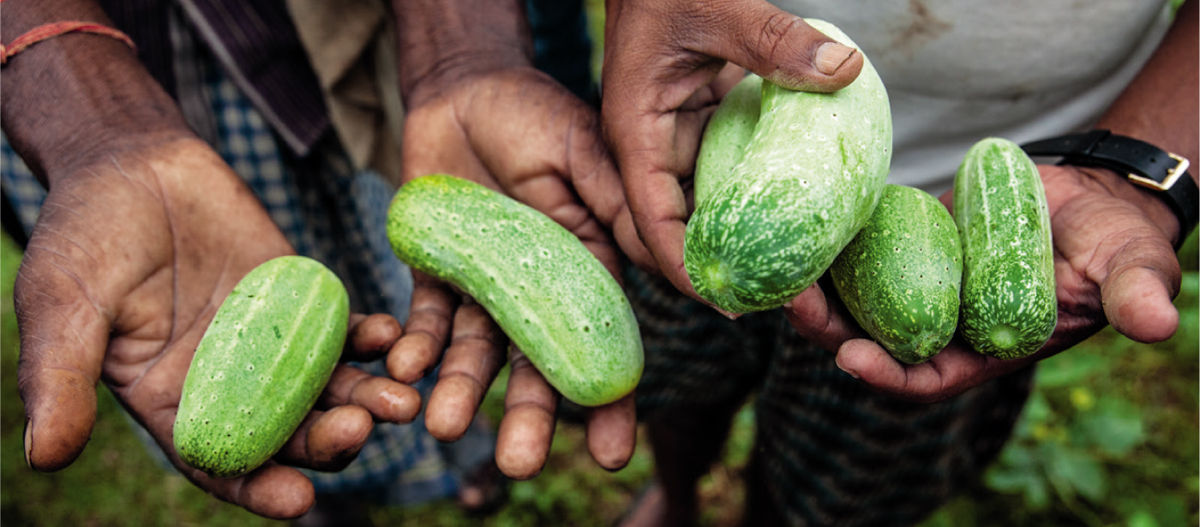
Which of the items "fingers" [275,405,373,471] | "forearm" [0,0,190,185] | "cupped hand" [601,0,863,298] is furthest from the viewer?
"forearm" [0,0,190,185]

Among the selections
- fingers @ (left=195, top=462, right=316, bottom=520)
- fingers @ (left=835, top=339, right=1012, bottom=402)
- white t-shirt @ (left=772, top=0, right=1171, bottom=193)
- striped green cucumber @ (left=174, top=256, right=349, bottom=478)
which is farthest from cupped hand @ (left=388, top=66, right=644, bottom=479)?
white t-shirt @ (left=772, top=0, right=1171, bottom=193)

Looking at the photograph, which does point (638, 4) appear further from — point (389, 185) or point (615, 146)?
point (389, 185)

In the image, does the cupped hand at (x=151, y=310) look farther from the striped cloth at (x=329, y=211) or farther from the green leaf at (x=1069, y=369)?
the green leaf at (x=1069, y=369)

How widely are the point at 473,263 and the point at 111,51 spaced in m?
1.50

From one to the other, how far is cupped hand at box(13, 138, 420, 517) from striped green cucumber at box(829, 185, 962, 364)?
1186 mm

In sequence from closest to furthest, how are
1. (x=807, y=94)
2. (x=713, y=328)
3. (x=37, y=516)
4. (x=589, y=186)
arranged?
(x=807, y=94), (x=589, y=186), (x=713, y=328), (x=37, y=516)

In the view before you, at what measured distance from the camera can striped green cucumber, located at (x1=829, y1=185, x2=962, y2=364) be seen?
70.5 inches

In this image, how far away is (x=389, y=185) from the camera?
11.8 feet

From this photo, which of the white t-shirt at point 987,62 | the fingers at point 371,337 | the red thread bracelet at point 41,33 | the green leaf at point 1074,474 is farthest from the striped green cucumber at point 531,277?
the green leaf at point 1074,474

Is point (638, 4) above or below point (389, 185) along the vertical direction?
above

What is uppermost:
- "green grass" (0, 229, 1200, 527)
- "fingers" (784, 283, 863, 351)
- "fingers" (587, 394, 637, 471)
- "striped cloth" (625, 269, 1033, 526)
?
"fingers" (784, 283, 863, 351)

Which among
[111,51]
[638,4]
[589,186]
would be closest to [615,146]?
[589,186]

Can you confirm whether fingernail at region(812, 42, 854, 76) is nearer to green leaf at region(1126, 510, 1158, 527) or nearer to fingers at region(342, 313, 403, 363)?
fingers at region(342, 313, 403, 363)

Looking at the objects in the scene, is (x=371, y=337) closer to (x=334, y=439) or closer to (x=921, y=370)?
(x=334, y=439)
